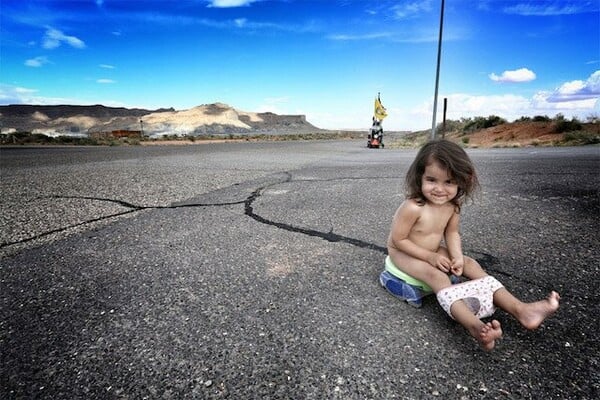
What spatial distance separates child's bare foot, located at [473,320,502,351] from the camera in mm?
1330

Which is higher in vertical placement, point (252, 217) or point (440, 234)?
point (440, 234)

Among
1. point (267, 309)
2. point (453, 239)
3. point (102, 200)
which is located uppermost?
point (453, 239)

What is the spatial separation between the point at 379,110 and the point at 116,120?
9792cm

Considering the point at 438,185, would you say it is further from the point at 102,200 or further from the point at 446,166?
the point at 102,200

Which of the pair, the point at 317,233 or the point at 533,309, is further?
the point at 317,233

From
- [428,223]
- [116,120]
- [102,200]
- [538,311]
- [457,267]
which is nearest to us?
[538,311]

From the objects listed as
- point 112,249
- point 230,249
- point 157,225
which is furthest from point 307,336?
point 157,225

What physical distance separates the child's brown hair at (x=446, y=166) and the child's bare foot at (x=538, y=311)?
2.13 feet

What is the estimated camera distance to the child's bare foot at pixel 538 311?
143 cm

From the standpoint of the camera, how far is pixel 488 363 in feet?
4.47

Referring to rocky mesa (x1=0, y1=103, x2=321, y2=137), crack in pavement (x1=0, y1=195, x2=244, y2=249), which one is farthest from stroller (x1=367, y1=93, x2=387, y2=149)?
rocky mesa (x1=0, y1=103, x2=321, y2=137)

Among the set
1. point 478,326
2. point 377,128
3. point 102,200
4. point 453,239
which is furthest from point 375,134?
point 478,326

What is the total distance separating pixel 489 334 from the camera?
4.39 feet

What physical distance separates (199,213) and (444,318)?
2763mm
